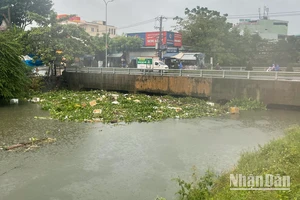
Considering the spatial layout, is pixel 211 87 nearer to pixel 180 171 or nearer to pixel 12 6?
pixel 180 171

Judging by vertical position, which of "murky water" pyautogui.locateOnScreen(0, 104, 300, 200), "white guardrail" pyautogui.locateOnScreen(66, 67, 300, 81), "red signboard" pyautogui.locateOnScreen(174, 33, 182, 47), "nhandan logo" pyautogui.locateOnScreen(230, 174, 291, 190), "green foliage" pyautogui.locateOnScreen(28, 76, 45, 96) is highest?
"red signboard" pyautogui.locateOnScreen(174, 33, 182, 47)

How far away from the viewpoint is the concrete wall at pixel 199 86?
18656mm

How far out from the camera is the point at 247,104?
19500mm

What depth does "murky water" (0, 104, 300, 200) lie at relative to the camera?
7141mm

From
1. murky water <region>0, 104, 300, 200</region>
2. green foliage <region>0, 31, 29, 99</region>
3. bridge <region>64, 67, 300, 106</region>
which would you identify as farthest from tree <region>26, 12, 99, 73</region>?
murky water <region>0, 104, 300, 200</region>

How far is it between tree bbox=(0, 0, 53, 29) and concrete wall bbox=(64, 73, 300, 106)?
17.3 metres

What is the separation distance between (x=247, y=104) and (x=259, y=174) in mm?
13931

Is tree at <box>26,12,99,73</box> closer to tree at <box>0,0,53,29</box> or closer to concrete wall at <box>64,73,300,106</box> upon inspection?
concrete wall at <box>64,73,300,106</box>

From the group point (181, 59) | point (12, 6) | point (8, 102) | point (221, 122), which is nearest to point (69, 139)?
point (221, 122)

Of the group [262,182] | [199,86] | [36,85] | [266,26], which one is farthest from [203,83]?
[266,26]

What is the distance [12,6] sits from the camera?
4103 centimetres

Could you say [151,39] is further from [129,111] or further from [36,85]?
[129,111]

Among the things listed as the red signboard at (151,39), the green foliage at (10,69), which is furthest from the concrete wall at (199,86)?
the red signboard at (151,39)

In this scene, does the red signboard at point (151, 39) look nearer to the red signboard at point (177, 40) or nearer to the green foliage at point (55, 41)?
the red signboard at point (177, 40)
